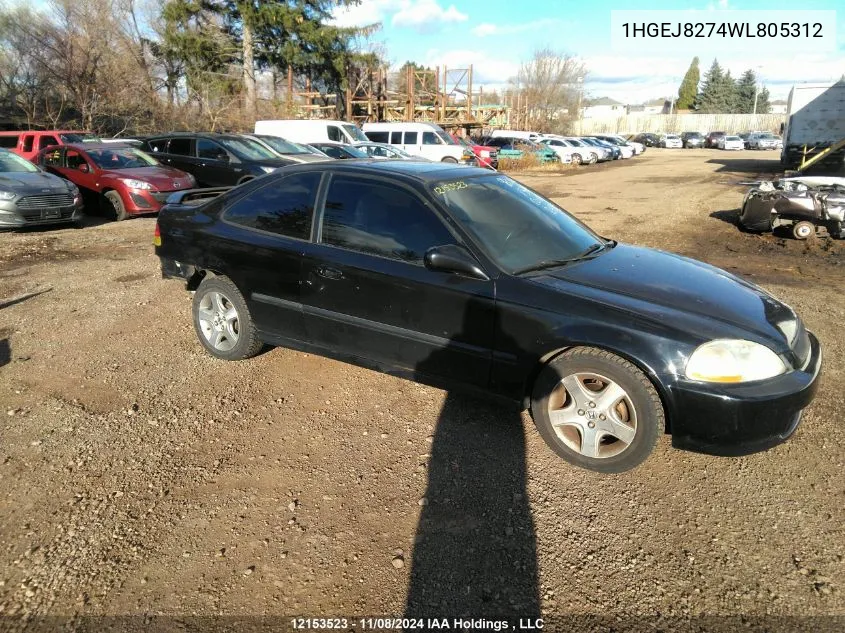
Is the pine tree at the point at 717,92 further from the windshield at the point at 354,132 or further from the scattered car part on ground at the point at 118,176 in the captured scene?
the scattered car part on ground at the point at 118,176

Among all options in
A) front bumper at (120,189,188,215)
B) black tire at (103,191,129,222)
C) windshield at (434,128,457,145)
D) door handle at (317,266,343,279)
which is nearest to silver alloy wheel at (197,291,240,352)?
door handle at (317,266,343,279)

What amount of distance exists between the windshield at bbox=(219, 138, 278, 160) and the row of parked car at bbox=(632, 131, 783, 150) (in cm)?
4798

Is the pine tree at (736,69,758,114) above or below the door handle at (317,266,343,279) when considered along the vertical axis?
above

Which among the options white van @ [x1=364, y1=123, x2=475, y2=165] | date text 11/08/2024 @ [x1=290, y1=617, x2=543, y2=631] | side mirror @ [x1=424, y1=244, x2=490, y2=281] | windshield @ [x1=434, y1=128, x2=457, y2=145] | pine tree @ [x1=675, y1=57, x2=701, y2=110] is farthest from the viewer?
pine tree @ [x1=675, y1=57, x2=701, y2=110]

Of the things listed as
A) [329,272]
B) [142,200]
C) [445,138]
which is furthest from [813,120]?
[329,272]

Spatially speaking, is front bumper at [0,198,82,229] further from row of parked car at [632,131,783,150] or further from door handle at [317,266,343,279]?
row of parked car at [632,131,783,150]

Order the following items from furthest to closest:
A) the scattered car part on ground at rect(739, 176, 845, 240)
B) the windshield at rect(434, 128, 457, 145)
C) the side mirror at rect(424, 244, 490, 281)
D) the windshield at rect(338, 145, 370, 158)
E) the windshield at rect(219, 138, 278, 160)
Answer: the windshield at rect(434, 128, 457, 145) → the windshield at rect(338, 145, 370, 158) → the windshield at rect(219, 138, 278, 160) → the scattered car part on ground at rect(739, 176, 845, 240) → the side mirror at rect(424, 244, 490, 281)

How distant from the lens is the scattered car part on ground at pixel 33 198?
9320 millimetres

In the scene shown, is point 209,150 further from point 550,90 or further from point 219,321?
point 550,90

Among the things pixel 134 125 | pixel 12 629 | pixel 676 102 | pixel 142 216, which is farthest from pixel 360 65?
pixel 676 102

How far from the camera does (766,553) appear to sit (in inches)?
102

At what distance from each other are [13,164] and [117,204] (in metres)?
1.78

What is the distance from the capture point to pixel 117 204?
1112 cm

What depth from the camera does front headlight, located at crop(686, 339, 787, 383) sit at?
2848 millimetres
